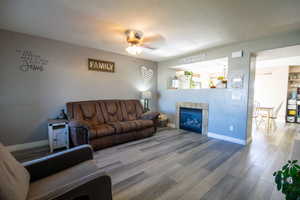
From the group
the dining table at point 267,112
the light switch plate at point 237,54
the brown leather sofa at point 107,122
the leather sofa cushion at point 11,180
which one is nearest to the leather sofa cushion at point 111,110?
the brown leather sofa at point 107,122

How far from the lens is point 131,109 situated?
405 centimetres

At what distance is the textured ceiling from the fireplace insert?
6.86 ft

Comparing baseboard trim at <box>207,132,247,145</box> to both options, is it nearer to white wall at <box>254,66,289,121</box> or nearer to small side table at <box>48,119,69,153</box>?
small side table at <box>48,119,69,153</box>

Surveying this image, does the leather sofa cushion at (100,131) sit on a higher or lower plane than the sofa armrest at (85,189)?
lower

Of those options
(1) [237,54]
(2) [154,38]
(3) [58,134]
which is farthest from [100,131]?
(1) [237,54]

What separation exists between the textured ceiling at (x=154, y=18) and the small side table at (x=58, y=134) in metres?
1.86

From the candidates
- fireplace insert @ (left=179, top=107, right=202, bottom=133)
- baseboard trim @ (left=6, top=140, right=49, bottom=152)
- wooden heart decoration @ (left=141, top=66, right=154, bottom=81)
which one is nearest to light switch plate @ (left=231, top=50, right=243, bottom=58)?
fireplace insert @ (left=179, top=107, right=202, bottom=133)

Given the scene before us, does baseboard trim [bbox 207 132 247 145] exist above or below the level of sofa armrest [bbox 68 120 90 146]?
below

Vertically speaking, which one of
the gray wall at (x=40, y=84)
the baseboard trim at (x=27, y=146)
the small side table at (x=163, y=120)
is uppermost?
the gray wall at (x=40, y=84)

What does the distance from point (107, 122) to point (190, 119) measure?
2.52 meters

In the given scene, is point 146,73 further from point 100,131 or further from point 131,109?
point 100,131

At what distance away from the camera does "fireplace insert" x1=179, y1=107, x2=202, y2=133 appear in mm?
4066

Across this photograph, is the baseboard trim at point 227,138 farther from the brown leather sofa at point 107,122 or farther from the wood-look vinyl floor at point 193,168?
the brown leather sofa at point 107,122

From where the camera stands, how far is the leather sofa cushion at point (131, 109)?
3.89 m
